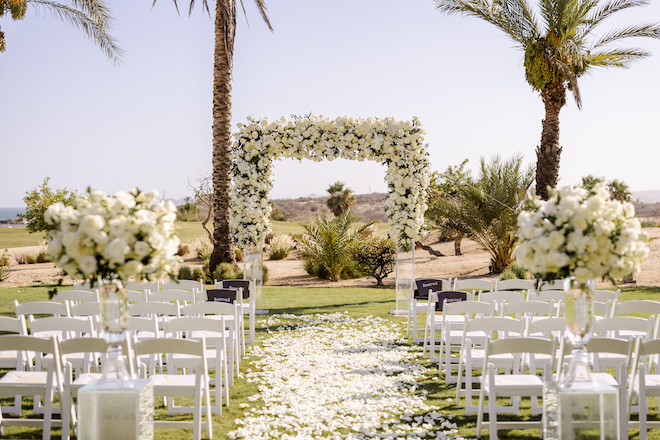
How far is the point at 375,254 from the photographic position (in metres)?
14.7

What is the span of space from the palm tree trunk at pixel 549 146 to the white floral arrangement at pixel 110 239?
1291cm

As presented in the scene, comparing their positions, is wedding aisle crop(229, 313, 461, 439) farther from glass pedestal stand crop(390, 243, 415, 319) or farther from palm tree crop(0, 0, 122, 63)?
palm tree crop(0, 0, 122, 63)

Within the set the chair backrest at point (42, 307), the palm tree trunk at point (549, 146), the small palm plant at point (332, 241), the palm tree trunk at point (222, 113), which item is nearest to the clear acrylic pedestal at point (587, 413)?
the chair backrest at point (42, 307)

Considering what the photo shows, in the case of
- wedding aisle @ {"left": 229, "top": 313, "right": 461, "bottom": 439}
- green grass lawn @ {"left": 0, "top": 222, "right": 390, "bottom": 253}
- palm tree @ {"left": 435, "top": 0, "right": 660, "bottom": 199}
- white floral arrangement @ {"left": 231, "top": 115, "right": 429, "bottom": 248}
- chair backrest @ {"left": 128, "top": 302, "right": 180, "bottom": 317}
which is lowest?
wedding aisle @ {"left": 229, "top": 313, "right": 461, "bottom": 439}

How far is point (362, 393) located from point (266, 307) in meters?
5.96

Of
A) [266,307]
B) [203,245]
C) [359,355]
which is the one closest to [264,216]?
[266,307]

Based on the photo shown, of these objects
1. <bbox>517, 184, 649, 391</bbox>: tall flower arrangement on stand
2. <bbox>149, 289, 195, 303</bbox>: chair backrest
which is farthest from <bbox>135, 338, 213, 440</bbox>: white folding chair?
<bbox>517, 184, 649, 391</bbox>: tall flower arrangement on stand

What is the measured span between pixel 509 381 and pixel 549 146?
1156 cm

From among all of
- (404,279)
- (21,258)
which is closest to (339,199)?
(21,258)

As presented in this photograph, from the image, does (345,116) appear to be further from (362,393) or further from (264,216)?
(362,393)

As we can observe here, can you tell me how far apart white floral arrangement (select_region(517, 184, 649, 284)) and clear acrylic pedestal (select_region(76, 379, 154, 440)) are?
2.35 metres

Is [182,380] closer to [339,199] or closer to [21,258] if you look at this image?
[21,258]

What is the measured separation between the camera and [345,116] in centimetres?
1038

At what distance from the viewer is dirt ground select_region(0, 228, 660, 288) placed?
15023mm
